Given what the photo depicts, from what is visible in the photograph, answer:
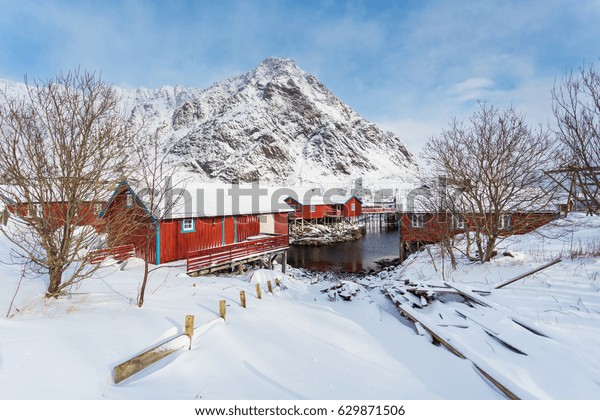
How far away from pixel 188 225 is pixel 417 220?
64.7 feet

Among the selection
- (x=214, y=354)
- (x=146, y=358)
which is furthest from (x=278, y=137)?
(x=146, y=358)

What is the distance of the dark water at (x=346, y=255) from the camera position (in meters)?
25.9

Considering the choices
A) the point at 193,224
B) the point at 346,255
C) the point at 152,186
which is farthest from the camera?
the point at 346,255

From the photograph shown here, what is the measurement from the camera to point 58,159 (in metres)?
6.02

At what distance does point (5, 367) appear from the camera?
3.05 metres

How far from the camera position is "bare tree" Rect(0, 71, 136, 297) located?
212 inches

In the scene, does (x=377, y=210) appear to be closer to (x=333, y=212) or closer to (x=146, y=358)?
(x=333, y=212)

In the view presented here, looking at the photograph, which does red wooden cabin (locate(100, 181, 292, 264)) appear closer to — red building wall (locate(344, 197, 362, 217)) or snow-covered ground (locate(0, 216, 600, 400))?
snow-covered ground (locate(0, 216, 600, 400))

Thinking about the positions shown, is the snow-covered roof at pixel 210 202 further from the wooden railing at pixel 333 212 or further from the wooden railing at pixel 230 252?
the wooden railing at pixel 333 212

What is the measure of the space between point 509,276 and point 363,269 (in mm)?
15987

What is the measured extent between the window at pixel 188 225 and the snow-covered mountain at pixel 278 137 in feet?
235

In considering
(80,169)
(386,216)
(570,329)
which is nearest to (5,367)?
(80,169)

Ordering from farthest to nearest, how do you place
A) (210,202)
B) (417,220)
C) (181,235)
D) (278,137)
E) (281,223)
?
(278,137), (281,223), (417,220), (210,202), (181,235)

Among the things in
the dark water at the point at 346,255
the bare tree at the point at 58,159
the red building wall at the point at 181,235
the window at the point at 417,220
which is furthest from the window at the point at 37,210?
the window at the point at 417,220
